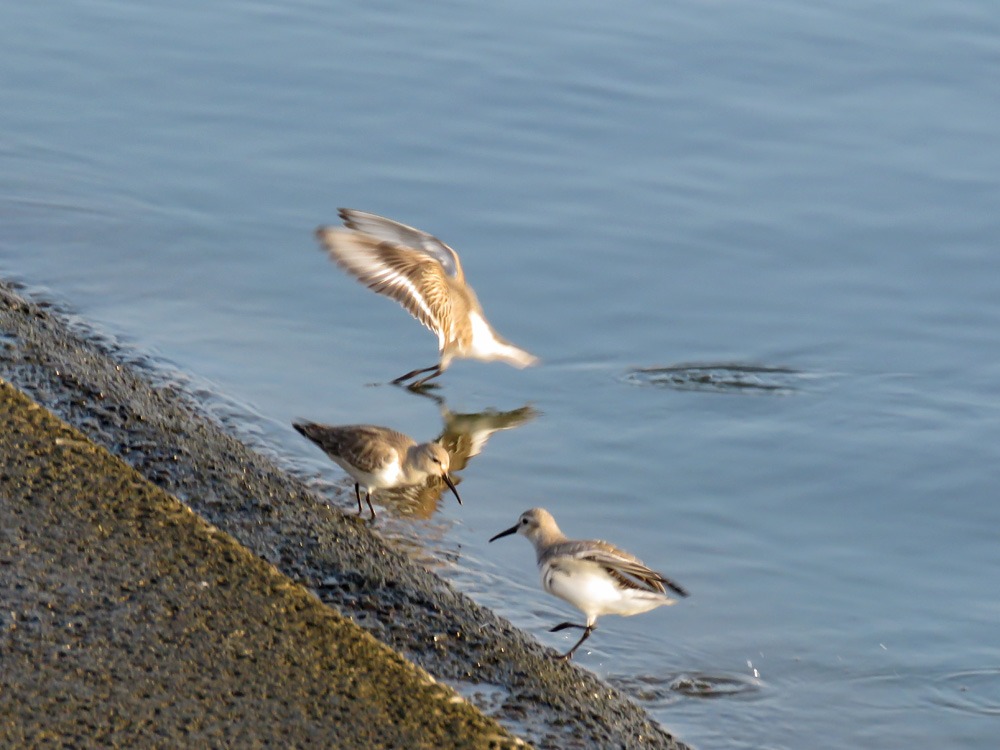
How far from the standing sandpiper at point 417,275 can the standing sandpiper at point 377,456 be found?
1.68 meters

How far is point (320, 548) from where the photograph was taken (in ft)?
18.6

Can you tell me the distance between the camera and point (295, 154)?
11547mm

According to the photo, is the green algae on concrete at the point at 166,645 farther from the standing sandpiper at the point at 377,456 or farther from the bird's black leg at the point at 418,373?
the bird's black leg at the point at 418,373

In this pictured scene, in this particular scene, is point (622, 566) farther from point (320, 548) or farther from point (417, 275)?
point (417, 275)

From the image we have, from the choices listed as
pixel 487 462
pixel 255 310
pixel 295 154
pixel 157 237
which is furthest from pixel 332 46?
pixel 487 462

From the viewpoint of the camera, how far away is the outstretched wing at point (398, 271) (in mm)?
8508

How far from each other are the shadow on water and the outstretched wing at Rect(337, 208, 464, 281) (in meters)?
1.24

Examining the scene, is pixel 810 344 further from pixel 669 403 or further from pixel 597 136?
pixel 597 136

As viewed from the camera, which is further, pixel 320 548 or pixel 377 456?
pixel 377 456

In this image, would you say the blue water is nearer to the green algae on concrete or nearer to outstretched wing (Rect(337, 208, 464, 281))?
outstretched wing (Rect(337, 208, 464, 281))

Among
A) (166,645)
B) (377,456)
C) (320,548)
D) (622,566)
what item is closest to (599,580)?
(622,566)

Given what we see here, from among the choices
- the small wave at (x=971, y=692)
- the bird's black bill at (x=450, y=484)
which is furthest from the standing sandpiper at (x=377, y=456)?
the small wave at (x=971, y=692)

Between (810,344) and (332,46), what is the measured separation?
20.6ft

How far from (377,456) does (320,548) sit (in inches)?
38.2
